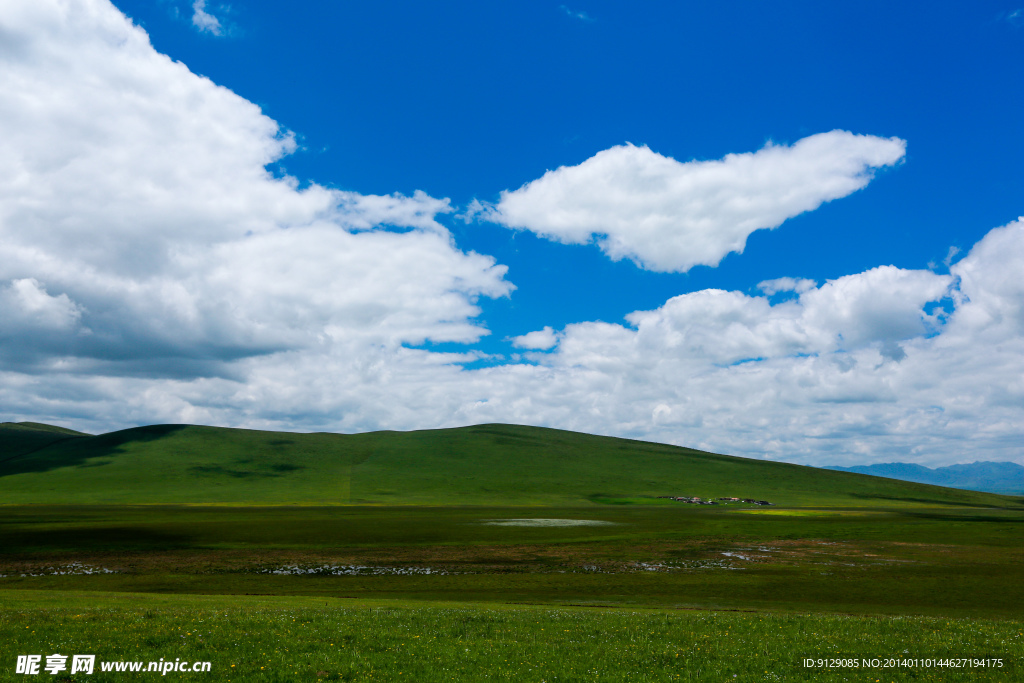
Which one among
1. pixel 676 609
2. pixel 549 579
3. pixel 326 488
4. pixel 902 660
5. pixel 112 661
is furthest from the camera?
pixel 326 488

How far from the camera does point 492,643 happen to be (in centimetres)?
2311

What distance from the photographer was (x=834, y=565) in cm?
5825

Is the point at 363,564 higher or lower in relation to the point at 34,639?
lower

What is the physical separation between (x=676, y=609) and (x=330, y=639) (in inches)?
953

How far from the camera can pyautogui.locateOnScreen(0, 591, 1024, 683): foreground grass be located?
64.8 feet

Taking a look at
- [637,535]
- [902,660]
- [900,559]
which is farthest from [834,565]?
[902,660]

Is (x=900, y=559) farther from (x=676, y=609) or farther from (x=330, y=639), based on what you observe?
(x=330, y=639)

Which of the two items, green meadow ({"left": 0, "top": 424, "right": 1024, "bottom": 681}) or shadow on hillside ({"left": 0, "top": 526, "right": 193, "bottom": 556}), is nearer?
green meadow ({"left": 0, "top": 424, "right": 1024, "bottom": 681})
